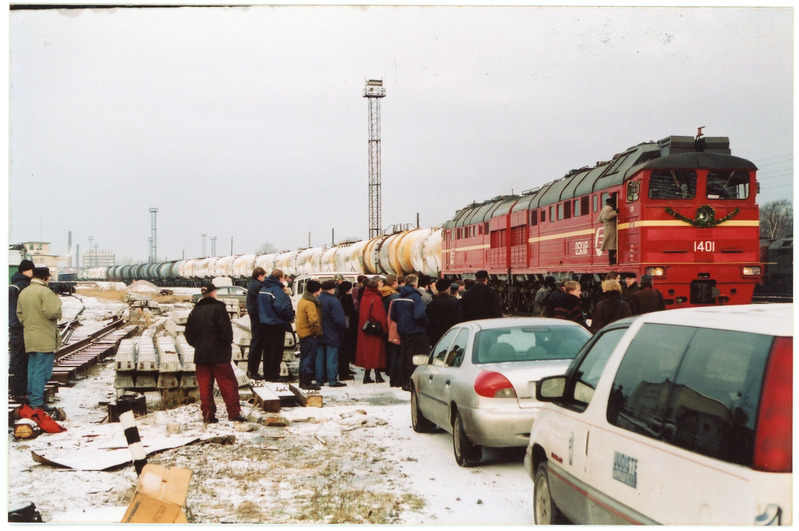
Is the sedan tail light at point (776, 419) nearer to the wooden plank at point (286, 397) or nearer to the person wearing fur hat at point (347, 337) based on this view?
the wooden plank at point (286, 397)

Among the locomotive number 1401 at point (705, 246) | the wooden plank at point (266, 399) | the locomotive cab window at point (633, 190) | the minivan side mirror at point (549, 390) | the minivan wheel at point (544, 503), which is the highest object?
the locomotive cab window at point (633, 190)

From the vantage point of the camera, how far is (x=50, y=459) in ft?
24.6

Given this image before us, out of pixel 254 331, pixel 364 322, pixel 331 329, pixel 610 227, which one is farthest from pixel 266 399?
pixel 610 227

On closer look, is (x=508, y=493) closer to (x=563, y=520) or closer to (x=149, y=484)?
(x=563, y=520)

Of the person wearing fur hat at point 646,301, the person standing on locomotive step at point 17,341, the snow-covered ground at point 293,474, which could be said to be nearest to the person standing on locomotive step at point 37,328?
the person standing on locomotive step at point 17,341

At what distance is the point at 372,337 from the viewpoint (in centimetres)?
1304

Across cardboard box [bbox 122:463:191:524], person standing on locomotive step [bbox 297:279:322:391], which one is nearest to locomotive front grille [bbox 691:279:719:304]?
person standing on locomotive step [bbox 297:279:322:391]

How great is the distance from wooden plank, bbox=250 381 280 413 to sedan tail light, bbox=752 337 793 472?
7.84 m

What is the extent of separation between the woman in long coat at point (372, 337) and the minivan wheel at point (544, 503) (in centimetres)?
794

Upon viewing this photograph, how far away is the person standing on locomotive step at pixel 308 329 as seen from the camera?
12.5m

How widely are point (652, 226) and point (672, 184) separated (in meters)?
1.07

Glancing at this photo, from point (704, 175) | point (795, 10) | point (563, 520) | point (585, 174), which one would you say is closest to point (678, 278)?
point (704, 175)

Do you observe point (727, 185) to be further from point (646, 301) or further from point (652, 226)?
point (646, 301)

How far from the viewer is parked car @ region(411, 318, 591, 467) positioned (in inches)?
270
